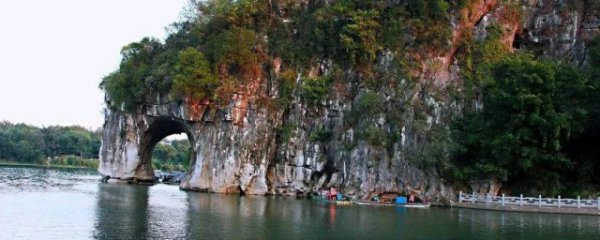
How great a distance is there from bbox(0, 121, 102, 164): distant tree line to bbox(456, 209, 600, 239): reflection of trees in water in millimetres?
88681

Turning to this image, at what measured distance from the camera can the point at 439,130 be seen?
39.6 m

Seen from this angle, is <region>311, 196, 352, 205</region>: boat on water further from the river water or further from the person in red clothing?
the river water

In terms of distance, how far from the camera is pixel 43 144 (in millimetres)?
104000

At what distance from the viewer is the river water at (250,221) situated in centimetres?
2114

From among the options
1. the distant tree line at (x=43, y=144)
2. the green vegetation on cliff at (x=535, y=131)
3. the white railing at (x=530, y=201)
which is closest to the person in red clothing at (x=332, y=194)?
the green vegetation on cliff at (x=535, y=131)

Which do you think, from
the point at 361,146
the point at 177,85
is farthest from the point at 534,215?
the point at 177,85

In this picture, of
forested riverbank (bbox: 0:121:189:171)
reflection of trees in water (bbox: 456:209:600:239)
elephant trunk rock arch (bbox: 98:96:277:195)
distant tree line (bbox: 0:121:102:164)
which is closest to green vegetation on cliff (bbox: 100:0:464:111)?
elephant trunk rock arch (bbox: 98:96:277:195)

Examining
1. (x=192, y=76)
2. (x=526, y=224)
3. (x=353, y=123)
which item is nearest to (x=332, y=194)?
Answer: (x=353, y=123)

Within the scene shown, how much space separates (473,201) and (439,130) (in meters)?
5.65

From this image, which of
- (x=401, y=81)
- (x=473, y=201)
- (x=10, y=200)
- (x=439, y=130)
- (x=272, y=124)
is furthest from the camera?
(x=272, y=124)

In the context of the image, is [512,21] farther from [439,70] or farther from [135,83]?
[135,83]

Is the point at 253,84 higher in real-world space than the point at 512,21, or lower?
lower

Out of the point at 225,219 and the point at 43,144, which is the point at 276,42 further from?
the point at 43,144

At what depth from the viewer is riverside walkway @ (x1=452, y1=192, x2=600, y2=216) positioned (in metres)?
33.3
